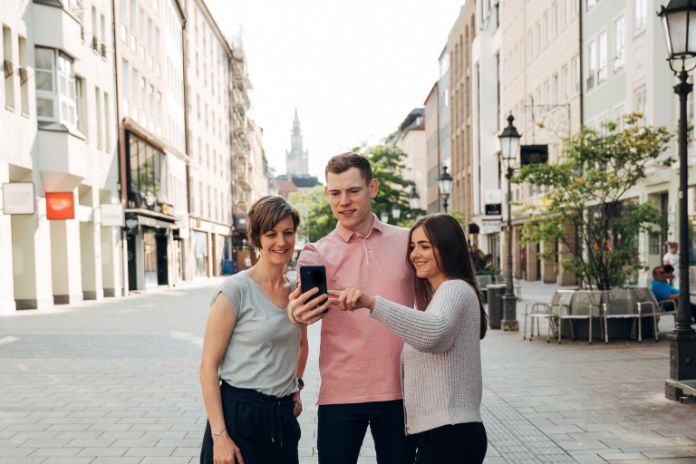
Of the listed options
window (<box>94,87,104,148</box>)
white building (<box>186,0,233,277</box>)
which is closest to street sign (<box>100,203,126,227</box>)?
window (<box>94,87,104,148</box>)

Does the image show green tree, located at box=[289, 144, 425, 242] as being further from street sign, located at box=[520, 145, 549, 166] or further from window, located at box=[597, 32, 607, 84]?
street sign, located at box=[520, 145, 549, 166]

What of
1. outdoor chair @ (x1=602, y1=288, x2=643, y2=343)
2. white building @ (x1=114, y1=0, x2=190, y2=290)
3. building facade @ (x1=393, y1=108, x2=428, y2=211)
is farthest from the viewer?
building facade @ (x1=393, y1=108, x2=428, y2=211)

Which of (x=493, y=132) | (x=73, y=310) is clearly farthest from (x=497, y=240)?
(x=73, y=310)

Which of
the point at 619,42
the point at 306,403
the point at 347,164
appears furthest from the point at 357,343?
the point at 619,42

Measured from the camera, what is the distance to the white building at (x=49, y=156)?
801 inches

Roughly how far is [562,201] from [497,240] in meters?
34.6

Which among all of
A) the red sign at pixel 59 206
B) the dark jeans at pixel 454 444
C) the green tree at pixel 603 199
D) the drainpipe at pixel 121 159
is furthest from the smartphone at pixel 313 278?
the drainpipe at pixel 121 159

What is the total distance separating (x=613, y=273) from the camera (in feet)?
43.8

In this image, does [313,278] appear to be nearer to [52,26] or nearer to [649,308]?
[649,308]

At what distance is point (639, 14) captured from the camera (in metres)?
22.9

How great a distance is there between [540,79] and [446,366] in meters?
34.9

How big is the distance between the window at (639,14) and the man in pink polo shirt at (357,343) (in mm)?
21571

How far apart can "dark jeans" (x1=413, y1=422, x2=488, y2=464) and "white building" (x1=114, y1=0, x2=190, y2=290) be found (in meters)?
29.3

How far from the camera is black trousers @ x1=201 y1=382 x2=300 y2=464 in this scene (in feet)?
10.2
